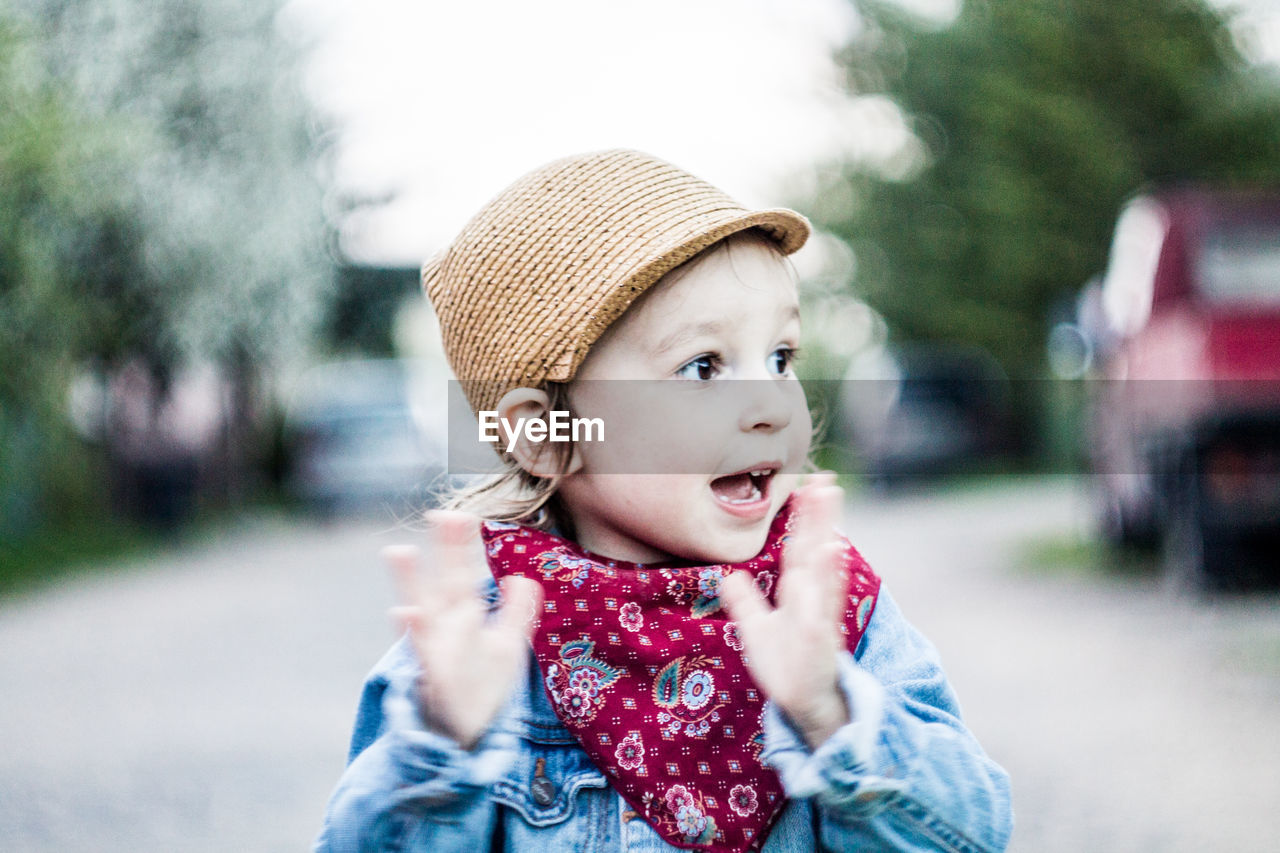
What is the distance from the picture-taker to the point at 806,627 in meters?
1.37

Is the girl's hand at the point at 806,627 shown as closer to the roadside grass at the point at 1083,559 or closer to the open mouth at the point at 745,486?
the open mouth at the point at 745,486

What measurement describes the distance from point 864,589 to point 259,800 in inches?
132

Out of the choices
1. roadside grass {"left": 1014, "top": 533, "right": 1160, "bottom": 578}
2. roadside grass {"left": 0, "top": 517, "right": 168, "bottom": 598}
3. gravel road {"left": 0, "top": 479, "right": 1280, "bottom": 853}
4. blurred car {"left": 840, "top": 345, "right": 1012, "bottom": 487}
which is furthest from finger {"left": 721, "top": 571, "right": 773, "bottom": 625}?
blurred car {"left": 840, "top": 345, "right": 1012, "bottom": 487}

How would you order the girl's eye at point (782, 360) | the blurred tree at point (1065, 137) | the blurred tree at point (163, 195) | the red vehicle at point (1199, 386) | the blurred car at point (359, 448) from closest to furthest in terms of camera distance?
1. the girl's eye at point (782, 360)
2. the red vehicle at point (1199, 386)
3. the blurred tree at point (163, 195)
4. the blurred car at point (359, 448)
5. the blurred tree at point (1065, 137)

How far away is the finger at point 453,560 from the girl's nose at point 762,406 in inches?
16.0

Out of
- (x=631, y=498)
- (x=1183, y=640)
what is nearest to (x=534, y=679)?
(x=631, y=498)

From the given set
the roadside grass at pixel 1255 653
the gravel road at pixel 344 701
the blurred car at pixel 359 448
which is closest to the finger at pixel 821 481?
the gravel road at pixel 344 701

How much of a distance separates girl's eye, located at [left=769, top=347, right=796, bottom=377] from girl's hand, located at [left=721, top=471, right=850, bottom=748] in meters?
0.34

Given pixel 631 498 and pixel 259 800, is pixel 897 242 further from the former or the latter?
pixel 631 498

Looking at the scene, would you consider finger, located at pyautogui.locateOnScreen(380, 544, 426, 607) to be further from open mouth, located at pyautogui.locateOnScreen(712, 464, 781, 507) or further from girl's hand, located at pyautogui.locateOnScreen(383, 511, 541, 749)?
open mouth, located at pyautogui.locateOnScreen(712, 464, 781, 507)

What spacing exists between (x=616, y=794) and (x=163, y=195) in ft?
39.2

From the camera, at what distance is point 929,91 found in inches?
994

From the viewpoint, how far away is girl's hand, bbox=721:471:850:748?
138 cm

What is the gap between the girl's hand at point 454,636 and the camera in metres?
1.39
